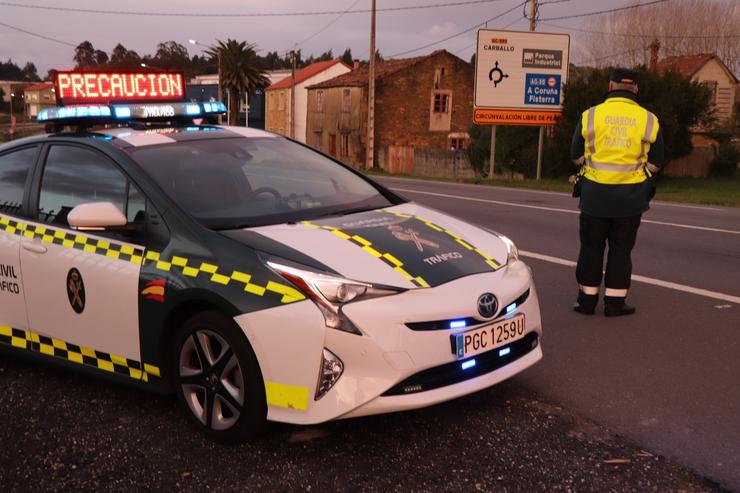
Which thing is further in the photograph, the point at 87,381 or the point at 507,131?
the point at 507,131

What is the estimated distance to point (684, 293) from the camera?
6711mm

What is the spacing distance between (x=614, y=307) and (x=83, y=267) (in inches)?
151

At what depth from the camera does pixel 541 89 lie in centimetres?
2677

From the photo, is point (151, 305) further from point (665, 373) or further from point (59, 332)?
point (665, 373)

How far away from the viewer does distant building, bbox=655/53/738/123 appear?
4853 cm

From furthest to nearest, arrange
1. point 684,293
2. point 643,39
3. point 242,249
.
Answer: point 643,39
point 684,293
point 242,249

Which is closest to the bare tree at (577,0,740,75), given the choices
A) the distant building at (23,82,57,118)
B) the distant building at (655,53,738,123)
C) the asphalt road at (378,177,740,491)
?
the distant building at (655,53,738,123)

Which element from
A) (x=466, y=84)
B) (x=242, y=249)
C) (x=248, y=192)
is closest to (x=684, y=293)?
(x=248, y=192)

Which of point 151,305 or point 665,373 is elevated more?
point 151,305

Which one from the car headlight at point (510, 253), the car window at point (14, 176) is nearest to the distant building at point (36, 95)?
the car window at point (14, 176)

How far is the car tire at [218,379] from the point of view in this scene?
11.5 feet

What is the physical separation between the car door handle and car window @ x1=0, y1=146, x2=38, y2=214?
31 centimetres

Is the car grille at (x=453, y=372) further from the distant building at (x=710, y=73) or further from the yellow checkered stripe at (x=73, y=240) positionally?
the distant building at (x=710, y=73)

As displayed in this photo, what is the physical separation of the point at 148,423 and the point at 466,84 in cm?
5393
